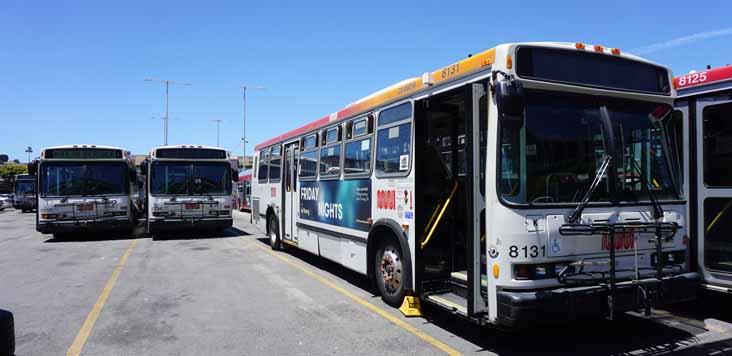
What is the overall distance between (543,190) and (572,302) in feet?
3.37

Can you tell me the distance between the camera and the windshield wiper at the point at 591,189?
4652 mm

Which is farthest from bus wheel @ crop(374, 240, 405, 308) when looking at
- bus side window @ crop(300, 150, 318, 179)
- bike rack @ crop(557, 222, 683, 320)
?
bus side window @ crop(300, 150, 318, 179)

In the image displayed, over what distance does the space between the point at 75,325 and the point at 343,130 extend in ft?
15.4

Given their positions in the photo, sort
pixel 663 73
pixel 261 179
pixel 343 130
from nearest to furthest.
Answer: pixel 663 73, pixel 343 130, pixel 261 179

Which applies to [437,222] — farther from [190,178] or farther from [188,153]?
[188,153]

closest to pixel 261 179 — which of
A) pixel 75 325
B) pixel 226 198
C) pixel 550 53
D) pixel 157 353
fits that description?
pixel 226 198

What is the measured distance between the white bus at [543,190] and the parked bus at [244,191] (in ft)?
101

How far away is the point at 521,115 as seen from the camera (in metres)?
4.45

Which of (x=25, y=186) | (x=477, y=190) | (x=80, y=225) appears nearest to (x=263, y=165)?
(x=80, y=225)

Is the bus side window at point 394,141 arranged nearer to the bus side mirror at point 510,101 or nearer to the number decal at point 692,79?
the bus side mirror at point 510,101

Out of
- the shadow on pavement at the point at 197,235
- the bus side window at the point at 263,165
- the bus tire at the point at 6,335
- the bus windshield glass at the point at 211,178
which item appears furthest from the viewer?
the shadow on pavement at the point at 197,235

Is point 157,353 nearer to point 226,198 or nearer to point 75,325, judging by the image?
point 75,325

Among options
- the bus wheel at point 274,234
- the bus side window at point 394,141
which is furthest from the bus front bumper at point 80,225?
the bus side window at point 394,141

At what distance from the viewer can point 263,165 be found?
549 inches
